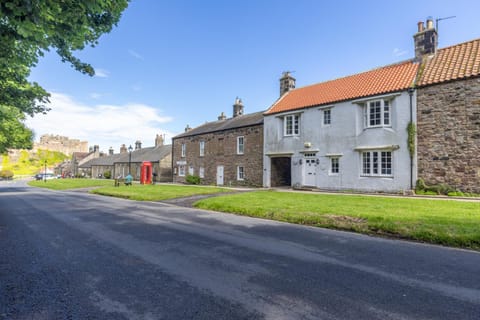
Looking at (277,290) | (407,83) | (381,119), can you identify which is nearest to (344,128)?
(381,119)

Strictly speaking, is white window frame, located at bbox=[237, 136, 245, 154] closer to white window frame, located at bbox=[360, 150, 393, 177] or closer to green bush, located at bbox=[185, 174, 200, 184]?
green bush, located at bbox=[185, 174, 200, 184]

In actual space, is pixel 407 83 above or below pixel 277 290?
above

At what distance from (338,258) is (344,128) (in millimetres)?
15432

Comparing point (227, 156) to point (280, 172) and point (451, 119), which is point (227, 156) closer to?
point (280, 172)

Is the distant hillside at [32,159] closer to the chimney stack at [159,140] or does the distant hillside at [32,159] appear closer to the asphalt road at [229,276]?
the chimney stack at [159,140]

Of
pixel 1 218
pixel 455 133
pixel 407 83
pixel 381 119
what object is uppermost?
pixel 407 83

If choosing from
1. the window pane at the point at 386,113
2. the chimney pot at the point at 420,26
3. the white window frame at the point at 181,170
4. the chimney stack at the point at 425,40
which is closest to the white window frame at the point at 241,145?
the white window frame at the point at 181,170

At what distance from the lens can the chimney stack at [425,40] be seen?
17.4 m

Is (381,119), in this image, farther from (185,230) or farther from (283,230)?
(185,230)

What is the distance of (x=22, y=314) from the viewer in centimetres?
312

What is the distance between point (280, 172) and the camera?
79.9 ft

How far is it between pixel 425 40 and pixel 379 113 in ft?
20.0

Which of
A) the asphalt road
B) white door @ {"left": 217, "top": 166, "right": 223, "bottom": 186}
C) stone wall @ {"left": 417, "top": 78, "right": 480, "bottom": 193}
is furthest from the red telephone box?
stone wall @ {"left": 417, "top": 78, "right": 480, "bottom": 193}

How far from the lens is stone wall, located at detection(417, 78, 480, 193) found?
46.9ft
